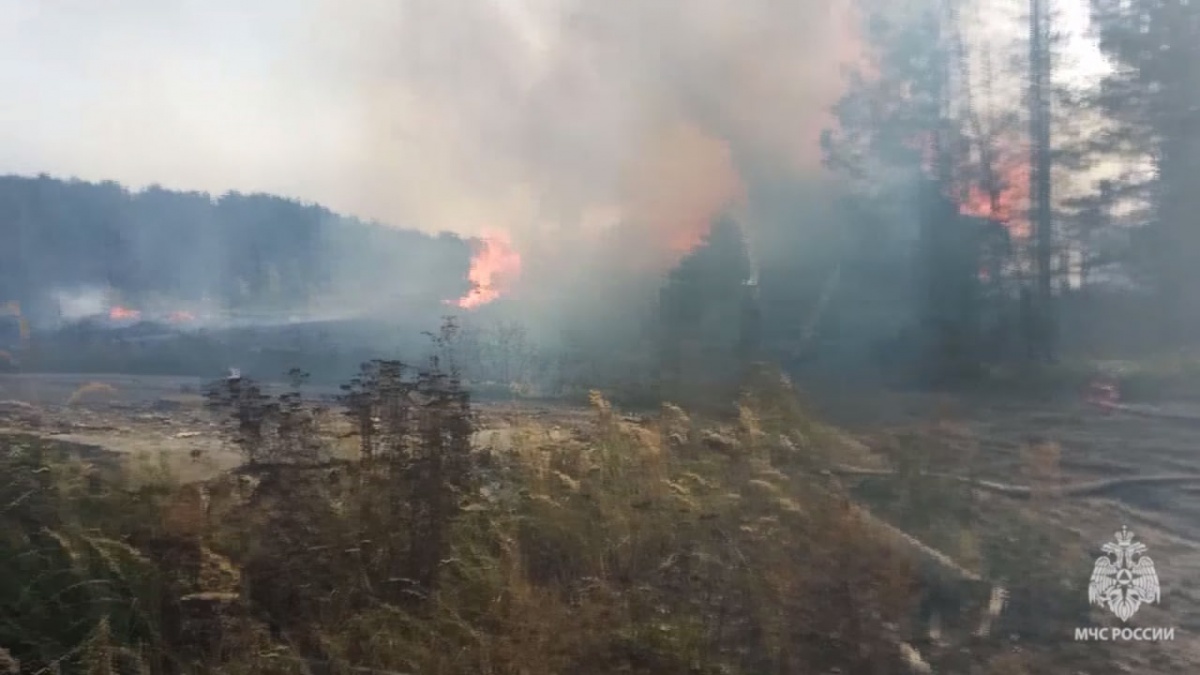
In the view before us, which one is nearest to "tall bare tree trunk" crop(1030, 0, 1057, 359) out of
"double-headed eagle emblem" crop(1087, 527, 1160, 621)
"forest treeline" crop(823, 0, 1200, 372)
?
"forest treeline" crop(823, 0, 1200, 372)

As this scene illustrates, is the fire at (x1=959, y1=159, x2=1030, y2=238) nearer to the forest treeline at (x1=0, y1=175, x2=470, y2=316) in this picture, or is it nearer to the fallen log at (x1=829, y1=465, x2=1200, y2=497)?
the fallen log at (x1=829, y1=465, x2=1200, y2=497)

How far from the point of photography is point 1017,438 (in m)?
4.75

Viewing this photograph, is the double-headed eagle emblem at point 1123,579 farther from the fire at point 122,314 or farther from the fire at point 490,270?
the fire at point 122,314

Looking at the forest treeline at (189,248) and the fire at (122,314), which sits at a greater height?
the forest treeline at (189,248)

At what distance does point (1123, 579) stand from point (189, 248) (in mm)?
4873

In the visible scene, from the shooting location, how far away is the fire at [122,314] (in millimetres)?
4504

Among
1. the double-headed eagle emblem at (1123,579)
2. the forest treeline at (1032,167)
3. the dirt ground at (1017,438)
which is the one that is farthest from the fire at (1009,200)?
the double-headed eagle emblem at (1123,579)

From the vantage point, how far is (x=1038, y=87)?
15.8 ft

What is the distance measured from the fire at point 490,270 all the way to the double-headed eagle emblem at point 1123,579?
128 inches

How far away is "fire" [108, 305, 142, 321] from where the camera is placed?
4.50 metres

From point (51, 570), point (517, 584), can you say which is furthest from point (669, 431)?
point (51, 570)

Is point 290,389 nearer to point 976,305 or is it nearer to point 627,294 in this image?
point 627,294

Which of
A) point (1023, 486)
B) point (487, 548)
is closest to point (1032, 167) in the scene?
point (1023, 486)

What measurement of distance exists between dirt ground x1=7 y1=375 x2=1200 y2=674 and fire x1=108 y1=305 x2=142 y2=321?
0.95ft
